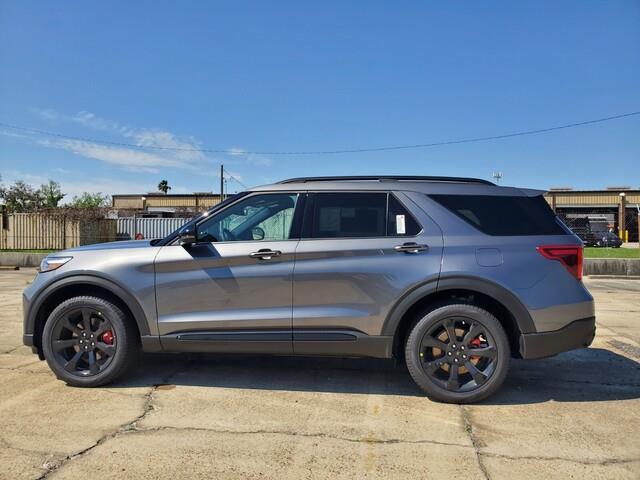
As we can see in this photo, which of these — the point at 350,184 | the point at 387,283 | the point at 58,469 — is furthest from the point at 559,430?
the point at 58,469

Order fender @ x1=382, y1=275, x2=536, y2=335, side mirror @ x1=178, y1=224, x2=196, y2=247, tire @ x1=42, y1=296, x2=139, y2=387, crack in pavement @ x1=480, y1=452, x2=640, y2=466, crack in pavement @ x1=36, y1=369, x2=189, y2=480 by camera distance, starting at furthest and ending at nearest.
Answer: tire @ x1=42, y1=296, x2=139, y2=387, side mirror @ x1=178, y1=224, x2=196, y2=247, fender @ x1=382, y1=275, x2=536, y2=335, crack in pavement @ x1=480, y1=452, x2=640, y2=466, crack in pavement @ x1=36, y1=369, x2=189, y2=480

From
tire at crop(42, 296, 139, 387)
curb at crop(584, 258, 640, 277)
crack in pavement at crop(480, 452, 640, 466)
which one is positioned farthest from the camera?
curb at crop(584, 258, 640, 277)

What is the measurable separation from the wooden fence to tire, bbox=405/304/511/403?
2181 centimetres

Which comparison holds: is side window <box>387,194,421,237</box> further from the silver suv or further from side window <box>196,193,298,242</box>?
side window <box>196,193,298,242</box>

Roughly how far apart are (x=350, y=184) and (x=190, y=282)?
1653 millimetres

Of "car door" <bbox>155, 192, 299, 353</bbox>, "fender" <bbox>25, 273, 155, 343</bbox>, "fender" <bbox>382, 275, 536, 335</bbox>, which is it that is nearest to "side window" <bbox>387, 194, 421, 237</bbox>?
"fender" <bbox>382, 275, 536, 335</bbox>

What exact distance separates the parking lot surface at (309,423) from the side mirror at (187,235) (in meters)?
1.32

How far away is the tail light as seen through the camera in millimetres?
3840

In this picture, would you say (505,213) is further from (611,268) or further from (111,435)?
(611,268)

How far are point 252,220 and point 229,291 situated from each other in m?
0.67

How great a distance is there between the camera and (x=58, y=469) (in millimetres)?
2822

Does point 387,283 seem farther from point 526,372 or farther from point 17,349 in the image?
point 17,349

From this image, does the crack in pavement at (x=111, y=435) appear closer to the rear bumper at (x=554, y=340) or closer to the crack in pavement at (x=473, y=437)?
the crack in pavement at (x=473, y=437)

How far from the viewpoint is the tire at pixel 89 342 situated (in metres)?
4.15
